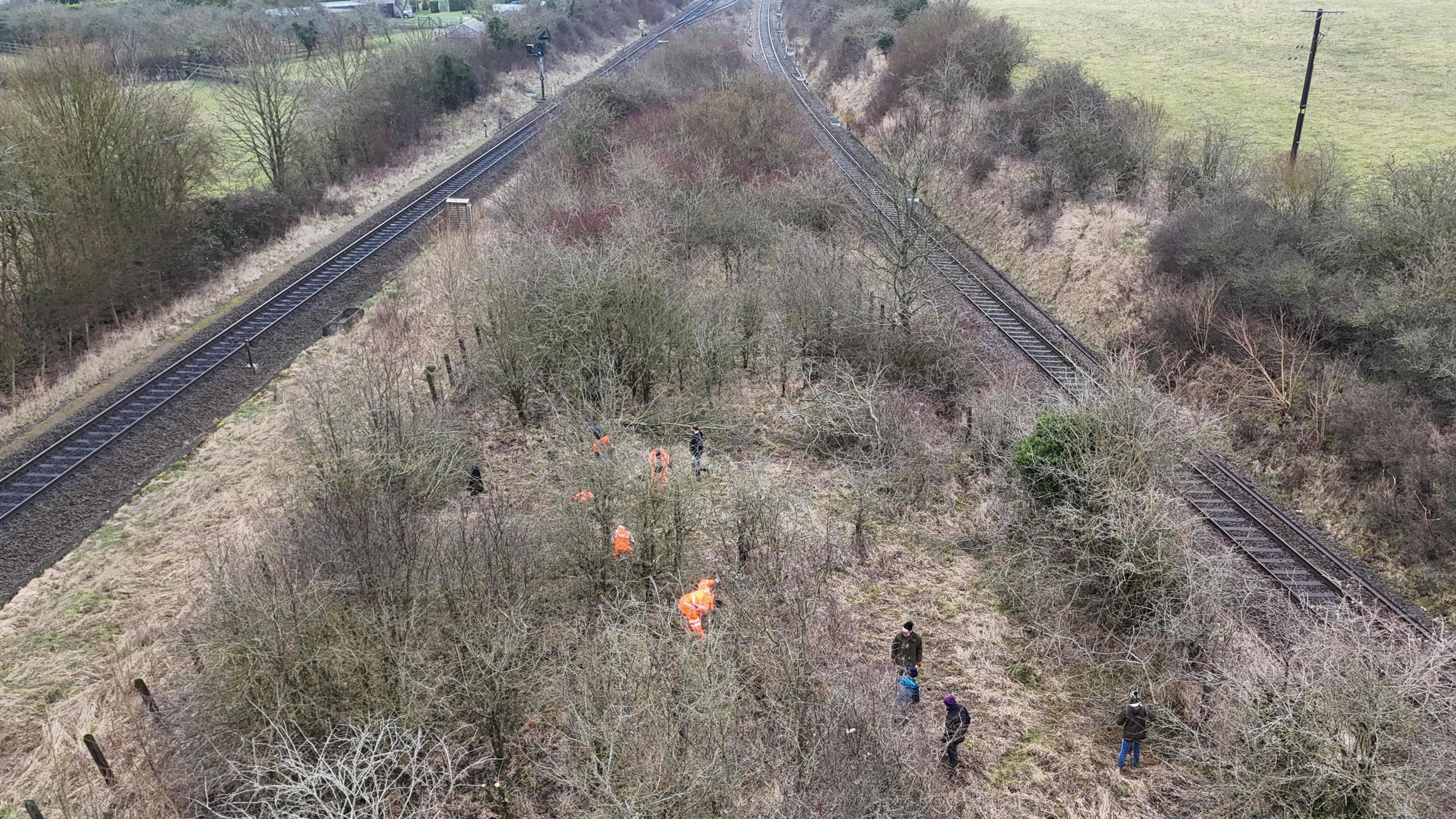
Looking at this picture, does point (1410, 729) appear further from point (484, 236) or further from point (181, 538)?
point (484, 236)

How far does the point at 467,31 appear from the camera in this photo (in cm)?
6562

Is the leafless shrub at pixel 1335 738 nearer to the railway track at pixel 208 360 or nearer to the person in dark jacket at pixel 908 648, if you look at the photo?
the person in dark jacket at pixel 908 648

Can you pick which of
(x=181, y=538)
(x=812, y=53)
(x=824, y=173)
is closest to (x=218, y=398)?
(x=181, y=538)

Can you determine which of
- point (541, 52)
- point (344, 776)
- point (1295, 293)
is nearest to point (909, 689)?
point (344, 776)

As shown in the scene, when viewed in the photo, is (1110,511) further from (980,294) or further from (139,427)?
(139,427)

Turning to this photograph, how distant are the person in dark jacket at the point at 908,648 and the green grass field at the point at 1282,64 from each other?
80.9 feet

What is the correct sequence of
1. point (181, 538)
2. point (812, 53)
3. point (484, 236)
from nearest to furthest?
point (181, 538) → point (484, 236) → point (812, 53)

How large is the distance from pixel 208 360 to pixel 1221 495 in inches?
969

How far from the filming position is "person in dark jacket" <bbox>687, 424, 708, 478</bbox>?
15.8 m

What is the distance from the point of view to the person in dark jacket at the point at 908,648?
39.5ft

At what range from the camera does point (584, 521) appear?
12633 millimetres

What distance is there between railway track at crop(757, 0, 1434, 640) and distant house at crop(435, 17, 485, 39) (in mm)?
41531

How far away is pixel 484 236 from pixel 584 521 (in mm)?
17346

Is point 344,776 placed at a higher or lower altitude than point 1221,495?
higher
